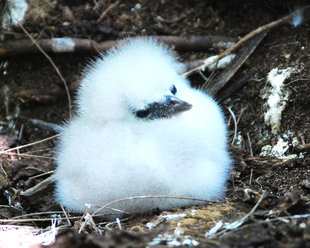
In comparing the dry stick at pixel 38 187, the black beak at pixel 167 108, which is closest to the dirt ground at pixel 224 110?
the dry stick at pixel 38 187

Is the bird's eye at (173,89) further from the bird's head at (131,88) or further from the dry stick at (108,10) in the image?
the dry stick at (108,10)

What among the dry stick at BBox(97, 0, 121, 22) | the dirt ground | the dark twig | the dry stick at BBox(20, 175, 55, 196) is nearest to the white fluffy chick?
the dirt ground

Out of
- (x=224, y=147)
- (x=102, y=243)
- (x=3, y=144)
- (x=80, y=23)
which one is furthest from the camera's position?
(x=80, y=23)

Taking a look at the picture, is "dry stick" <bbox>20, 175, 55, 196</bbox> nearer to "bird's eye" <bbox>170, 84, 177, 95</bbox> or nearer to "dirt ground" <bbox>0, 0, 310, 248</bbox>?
"dirt ground" <bbox>0, 0, 310, 248</bbox>

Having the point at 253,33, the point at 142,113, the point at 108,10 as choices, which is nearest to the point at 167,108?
the point at 142,113

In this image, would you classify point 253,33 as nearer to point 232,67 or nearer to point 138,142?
point 232,67

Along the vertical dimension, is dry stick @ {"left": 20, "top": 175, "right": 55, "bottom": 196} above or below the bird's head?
below

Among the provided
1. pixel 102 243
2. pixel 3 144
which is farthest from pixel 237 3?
pixel 102 243

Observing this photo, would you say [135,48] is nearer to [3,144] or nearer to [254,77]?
[254,77]
